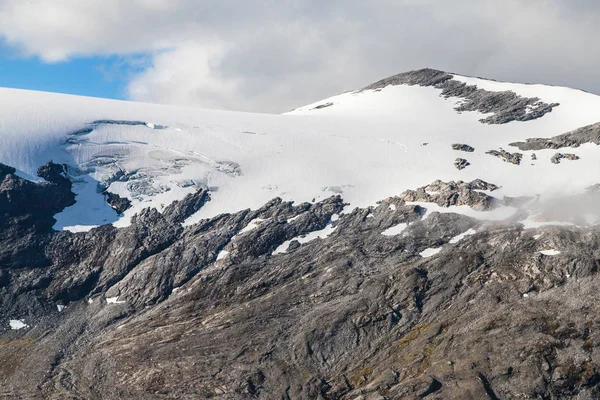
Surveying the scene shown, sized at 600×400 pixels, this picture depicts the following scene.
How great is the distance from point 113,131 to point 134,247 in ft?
105

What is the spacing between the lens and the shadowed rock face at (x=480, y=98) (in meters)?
117

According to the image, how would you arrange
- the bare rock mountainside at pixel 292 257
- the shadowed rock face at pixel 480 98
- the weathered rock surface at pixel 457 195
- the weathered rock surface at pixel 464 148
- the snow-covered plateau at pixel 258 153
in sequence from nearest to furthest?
1. the bare rock mountainside at pixel 292 257
2. the weathered rock surface at pixel 457 195
3. the snow-covered plateau at pixel 258 153
4. the weathered rock surface at pixel 464 148
5. the shadowed rock face at pixel 480 98

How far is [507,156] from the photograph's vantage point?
9406cm

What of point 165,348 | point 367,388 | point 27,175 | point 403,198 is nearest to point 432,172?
point 403,198

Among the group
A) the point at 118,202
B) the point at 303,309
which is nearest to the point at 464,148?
the point at 303,309

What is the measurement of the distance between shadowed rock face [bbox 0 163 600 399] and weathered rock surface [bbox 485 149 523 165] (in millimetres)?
16302

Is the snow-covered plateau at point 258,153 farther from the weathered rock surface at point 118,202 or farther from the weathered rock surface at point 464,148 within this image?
the weathered rock surface at point 464,148

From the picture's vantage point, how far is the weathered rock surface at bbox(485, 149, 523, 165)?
92.6 metres

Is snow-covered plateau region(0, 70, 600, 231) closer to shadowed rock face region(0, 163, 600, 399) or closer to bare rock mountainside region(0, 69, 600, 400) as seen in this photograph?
bare rock mountainside region(0, 69, 600, 400)

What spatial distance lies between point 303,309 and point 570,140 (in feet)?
189

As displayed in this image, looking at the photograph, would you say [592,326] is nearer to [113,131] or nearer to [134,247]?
[134,247]

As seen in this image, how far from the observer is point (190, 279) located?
73312 mm

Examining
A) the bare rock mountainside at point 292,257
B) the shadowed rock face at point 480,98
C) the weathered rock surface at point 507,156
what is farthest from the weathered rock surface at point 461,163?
the shadowed rock face at point 480,98

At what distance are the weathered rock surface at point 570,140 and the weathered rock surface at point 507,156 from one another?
4249 millimetres
